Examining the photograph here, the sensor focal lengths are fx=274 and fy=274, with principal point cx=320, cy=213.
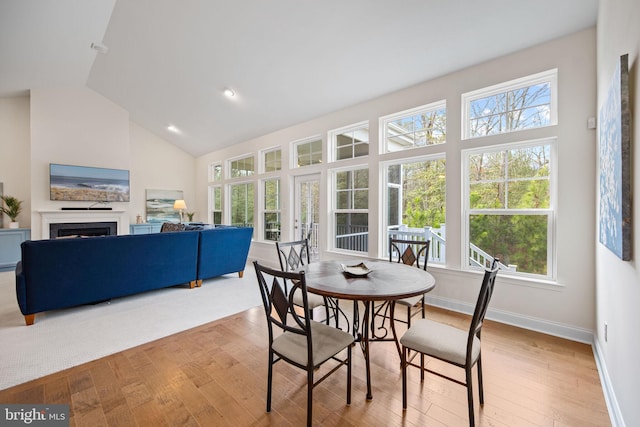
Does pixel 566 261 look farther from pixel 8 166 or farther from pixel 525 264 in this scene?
pixel 8 166

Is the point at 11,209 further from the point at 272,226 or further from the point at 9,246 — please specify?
the point at 272,226

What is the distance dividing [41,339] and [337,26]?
4315mm

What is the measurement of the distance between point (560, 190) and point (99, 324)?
484 centimetres

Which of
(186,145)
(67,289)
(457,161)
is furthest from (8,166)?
(457,161)

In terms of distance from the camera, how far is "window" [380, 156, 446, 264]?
11.7 ft

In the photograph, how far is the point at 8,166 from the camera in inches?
224

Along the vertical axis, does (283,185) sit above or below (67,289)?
above

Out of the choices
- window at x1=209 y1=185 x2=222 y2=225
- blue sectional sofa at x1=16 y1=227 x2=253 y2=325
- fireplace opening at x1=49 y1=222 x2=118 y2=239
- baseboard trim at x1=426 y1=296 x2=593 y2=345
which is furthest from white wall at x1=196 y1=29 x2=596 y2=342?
fireplace opening at x1=49 y1=222 x2=118 y2=239

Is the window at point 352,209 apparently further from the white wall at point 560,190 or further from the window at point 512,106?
the window at point 512,106

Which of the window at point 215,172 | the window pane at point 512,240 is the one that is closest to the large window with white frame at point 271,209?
the window at point 215,172

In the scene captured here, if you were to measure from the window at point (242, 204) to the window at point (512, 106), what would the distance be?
492 centimetres

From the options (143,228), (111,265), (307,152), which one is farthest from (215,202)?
(111,265)

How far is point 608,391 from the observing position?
174 centimetres

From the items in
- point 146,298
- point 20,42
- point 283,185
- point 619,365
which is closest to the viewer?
point 619,365
